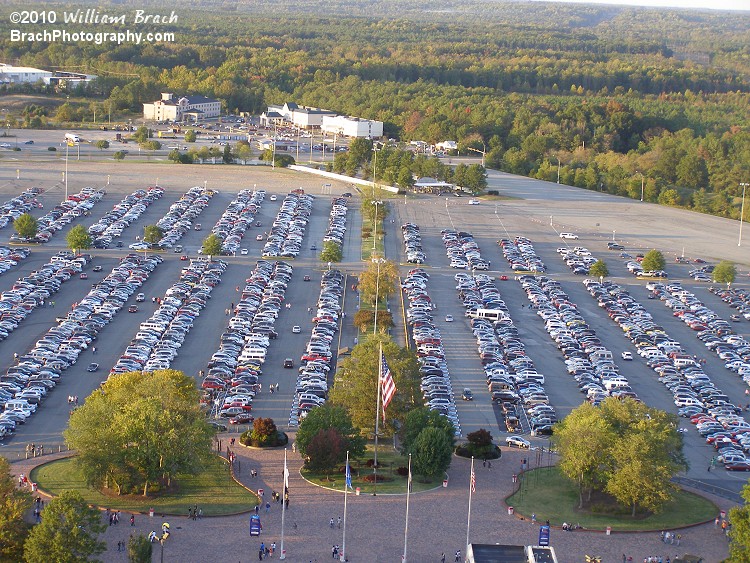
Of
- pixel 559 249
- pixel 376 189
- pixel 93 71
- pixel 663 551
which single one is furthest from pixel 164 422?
pixel 93 71

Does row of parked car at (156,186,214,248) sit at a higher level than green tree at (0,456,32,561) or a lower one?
lower

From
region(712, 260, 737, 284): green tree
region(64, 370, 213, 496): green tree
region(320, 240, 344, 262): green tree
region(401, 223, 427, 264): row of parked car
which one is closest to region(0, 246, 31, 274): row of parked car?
region(320, 240, 344, 262): green tree

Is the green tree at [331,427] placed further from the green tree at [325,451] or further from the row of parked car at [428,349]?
the row of parked car at [428,349]

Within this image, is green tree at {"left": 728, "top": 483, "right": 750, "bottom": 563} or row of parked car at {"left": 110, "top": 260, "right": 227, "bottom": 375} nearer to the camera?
green tree at {"left": 728, "top": 483, "right": 750, "bottom": 563}

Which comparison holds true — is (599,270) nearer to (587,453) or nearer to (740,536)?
(587,453)

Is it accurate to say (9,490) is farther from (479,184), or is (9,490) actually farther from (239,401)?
(479,184)

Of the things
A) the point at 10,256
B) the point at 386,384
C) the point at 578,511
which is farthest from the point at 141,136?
the point at 578,511

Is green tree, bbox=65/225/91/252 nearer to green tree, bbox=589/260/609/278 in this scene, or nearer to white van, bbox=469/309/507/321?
white van, bbox=469/309/507/321
